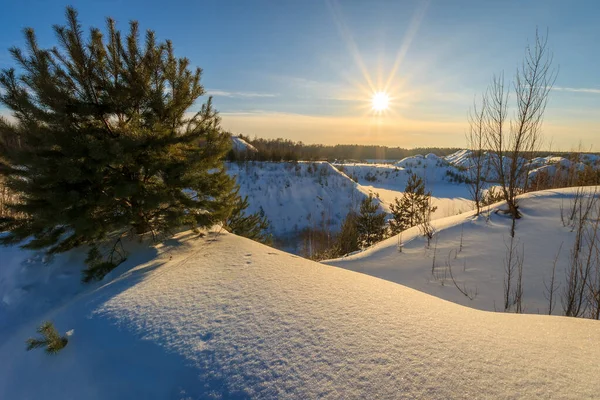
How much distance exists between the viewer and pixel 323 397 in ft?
4.16

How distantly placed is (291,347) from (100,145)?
304 centimetres

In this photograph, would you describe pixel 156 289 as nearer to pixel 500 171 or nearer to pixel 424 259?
pixel 424 259

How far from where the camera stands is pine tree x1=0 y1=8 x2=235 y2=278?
3.12m

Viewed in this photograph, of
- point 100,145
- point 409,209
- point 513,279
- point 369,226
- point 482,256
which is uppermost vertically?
point 100,145

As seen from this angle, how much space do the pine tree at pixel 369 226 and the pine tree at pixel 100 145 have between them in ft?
18.7

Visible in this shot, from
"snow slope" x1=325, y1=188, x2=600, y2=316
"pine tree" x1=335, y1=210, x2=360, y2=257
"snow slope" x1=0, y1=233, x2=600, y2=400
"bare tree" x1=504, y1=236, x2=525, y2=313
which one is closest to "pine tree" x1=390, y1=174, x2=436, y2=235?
"pine tree" x1=335, y1=210, x2=360, y2=257

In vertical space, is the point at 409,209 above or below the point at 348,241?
above

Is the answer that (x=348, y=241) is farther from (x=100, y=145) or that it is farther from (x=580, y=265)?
(x=100, y=145)

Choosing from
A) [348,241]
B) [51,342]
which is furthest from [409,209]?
[51,342]

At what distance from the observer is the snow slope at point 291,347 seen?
1.37 meters

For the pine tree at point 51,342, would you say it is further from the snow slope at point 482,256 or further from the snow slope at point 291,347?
the snow slope at point 482,256

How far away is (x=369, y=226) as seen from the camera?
882 cm

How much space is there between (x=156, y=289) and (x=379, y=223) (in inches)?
289

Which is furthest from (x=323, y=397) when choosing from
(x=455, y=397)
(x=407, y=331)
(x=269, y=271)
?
(x=269, y=271)
